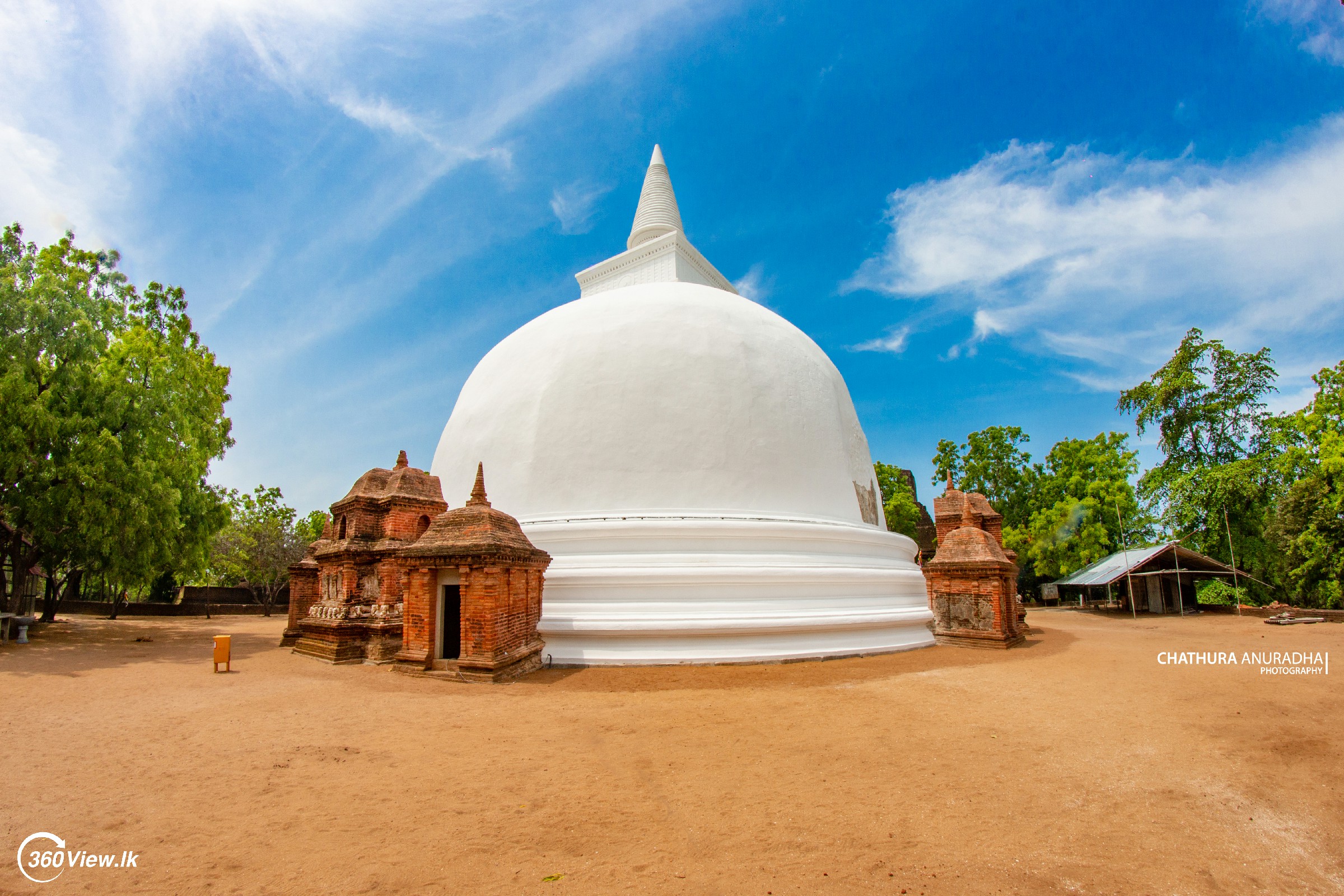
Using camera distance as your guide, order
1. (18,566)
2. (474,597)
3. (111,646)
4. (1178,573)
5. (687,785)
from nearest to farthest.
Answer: (687,785), (474,597), (111,646), (18,566), (1178,573)

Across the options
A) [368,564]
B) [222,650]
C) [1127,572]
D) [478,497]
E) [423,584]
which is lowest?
[222,650]

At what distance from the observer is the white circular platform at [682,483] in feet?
32.8

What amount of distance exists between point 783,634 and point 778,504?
2435mm

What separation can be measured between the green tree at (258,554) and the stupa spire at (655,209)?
799 inches

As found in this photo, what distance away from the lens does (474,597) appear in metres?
8.41

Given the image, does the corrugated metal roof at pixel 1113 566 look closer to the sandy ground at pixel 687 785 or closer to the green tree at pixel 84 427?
the sandy ground at pixel 687 785

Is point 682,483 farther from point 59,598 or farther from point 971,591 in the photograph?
point 59,598

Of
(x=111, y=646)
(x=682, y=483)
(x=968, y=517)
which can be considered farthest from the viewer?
(x=968, y=517)

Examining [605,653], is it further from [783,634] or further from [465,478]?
[465,478]

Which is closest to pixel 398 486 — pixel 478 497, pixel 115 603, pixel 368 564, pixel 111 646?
pixel 368 564

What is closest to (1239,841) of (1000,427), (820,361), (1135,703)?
(1135,703)

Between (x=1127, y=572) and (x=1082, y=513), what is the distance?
6708mm

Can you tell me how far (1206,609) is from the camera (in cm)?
2300

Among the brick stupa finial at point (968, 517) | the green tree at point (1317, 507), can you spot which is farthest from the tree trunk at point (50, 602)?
the green tree at point (1317, 507)
